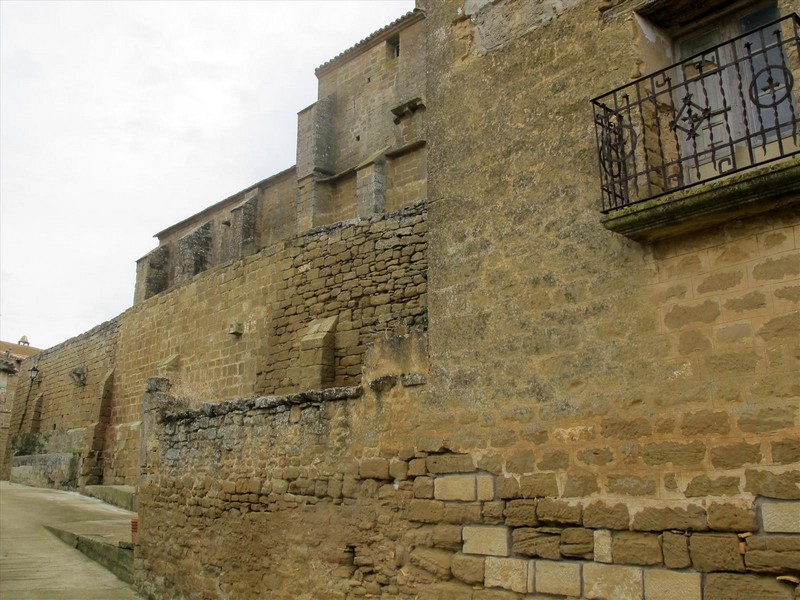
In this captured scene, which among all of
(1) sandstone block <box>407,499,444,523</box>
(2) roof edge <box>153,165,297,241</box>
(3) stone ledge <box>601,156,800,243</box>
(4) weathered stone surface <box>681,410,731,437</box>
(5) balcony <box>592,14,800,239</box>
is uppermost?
(2) roof edge <box>153,165,297,241</box>

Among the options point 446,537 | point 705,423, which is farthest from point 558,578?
point 705,423

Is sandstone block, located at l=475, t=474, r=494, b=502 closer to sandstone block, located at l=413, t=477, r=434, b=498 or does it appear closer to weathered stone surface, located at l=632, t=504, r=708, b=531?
sandstone block, located at l=413, t=477, r=434, b=498

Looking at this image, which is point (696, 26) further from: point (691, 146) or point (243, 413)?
point (243, 413)

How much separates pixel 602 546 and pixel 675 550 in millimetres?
437

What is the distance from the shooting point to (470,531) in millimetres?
4859

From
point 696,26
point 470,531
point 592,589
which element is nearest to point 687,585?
point 592,589

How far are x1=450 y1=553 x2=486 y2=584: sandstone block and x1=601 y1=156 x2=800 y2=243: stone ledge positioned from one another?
7.56 feet

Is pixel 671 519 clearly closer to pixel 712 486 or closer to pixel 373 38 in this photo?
pixel 712 486

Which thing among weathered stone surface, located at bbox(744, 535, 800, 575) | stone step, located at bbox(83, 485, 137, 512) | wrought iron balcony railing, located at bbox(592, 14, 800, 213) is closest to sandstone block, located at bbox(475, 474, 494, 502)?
weathered stone surface, located at bbox(744, 535, 800, 575)

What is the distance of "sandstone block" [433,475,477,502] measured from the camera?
4914 mm

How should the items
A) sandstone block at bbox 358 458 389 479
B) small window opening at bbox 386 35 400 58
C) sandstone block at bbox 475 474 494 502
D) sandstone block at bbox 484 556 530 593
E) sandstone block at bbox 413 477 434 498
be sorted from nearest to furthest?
sandstone block at bbox 484 556 530 593 < sandstone block at bbox 475 474 494 502 < sandstone block at bbox 413 477 434 498 < sandstone block at bbox 358 458 389 479 < small window opening at bbox 386 35 400 58

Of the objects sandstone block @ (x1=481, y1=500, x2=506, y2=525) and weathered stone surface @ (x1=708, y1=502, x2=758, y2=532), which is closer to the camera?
weathered stone surface @ (x1=708, y1=502, x2=758, y2=532)

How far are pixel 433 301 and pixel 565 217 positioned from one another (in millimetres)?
1224

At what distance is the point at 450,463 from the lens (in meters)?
5.09
